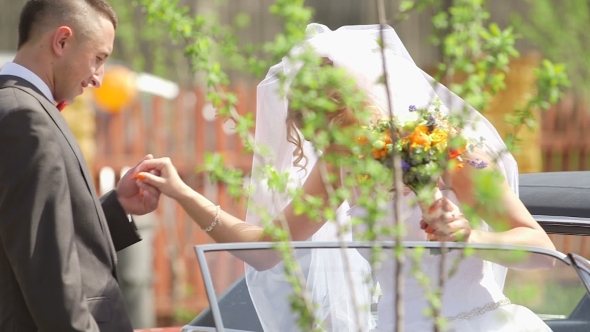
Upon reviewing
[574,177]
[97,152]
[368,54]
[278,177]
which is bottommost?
[97,152]

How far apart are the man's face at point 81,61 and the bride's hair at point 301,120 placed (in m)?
0.56

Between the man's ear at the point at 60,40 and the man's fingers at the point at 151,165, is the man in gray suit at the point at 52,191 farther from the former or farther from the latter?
the man's fingers at the point at 151,165

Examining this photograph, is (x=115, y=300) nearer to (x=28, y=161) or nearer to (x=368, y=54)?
(x=28, y=161)

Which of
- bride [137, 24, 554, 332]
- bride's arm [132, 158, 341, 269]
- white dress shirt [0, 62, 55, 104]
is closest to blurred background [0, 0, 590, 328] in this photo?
bride [137, 24, 554, 332]

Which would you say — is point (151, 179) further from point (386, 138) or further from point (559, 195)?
point (559, 195)

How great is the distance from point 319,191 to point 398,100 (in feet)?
1.39

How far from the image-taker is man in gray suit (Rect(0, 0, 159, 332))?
2.21m

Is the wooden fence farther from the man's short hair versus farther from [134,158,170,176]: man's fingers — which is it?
the man's short hair

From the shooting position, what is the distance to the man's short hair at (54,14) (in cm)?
251

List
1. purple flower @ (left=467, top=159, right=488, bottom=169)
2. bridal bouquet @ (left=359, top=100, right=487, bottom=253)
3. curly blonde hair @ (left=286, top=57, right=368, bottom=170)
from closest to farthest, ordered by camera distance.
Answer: bridal bouquet @ (left=359, top=100, right=487, bottom=253) → purple flower @ (left=467, top=159, right=488, bottom=169) → curly blonde hair @ (left=286, top=57, right=368, bottom=170)

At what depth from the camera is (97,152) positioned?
8656 millimetres

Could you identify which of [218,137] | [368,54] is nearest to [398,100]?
[368,54]

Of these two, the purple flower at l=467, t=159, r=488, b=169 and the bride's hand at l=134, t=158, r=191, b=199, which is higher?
the purple flower at l=467, t=159, r=488, b=169

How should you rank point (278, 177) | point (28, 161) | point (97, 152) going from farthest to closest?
point (97, 152) < point (28, 161) < point (278, 177)
